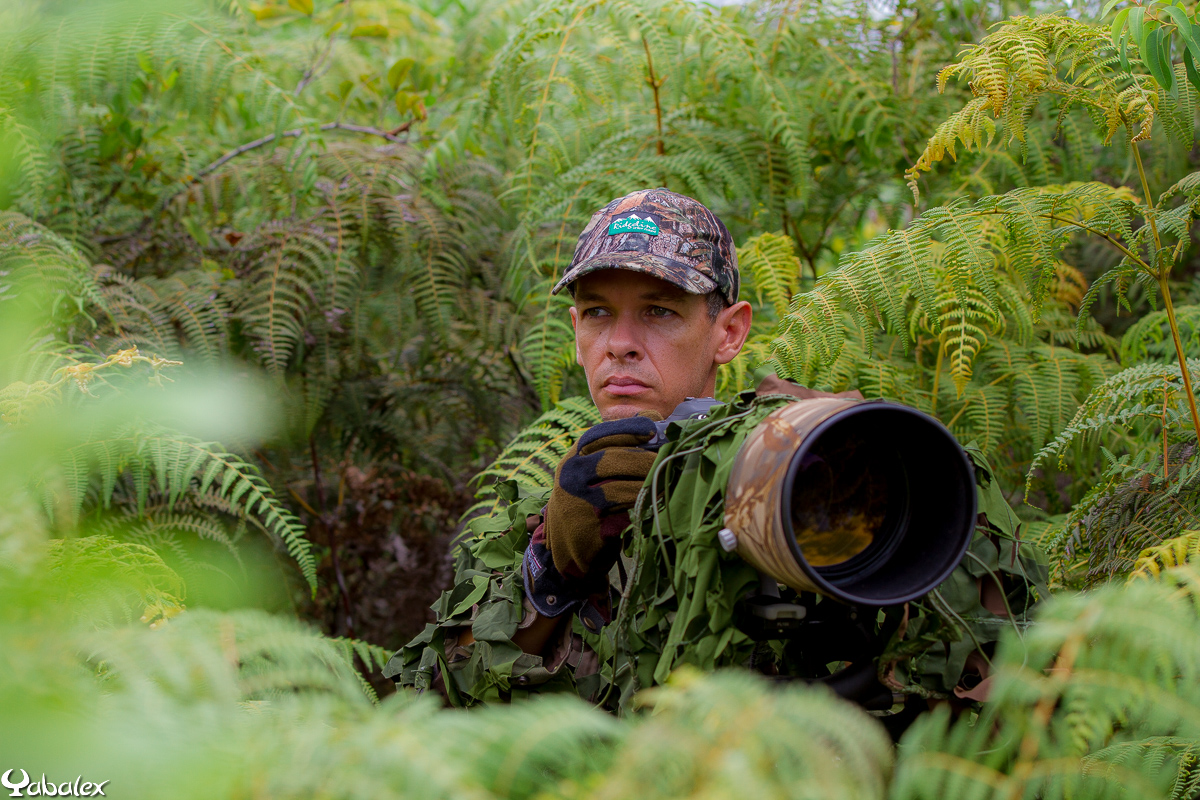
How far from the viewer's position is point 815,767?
555 mm

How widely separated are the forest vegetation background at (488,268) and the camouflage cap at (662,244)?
0.20 metres

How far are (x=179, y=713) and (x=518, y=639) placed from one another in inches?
38.9

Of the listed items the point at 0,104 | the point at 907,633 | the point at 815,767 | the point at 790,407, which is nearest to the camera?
the point at 815,767

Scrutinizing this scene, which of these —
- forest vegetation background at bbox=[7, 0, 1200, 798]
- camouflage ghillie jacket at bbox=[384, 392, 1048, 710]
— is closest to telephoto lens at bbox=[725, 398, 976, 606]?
camouflage ghillie jacket at bbox=[384, 392, 1048, 710]

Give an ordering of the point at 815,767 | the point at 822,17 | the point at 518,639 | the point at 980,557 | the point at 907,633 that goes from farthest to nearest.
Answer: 1. the point at 822,17
2. the point at 518,639
3. the point at 980,557
4. the point at 907,633
5. the point at 815,767

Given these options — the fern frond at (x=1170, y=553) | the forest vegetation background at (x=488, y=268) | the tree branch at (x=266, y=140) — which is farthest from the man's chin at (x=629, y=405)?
the tree branch at (x=266, y=140)

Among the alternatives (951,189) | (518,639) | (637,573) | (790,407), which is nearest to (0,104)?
(518,639)

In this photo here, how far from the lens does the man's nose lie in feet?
5.55

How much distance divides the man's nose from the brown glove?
344mm

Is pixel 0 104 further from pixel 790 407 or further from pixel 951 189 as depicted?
pixel 951 189

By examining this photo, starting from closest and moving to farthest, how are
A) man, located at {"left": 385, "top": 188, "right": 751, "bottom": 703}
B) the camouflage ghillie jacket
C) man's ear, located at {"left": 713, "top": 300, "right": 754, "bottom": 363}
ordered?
1. the camouflage ghillie jacket
2. man, located at {"left": 385, "top": 188, "right": 751, "bottom": 703}
3. man's ear, located at {"left": 713, "top": 300, "right": 754, "bottom": 363}

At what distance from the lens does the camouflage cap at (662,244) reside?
165 cm

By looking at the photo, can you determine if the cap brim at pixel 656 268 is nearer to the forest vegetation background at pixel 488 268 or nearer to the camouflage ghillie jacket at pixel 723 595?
the forest vegetation background at pixel 488 268

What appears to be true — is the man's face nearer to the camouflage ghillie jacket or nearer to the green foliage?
the camouflage ghillie jacket
